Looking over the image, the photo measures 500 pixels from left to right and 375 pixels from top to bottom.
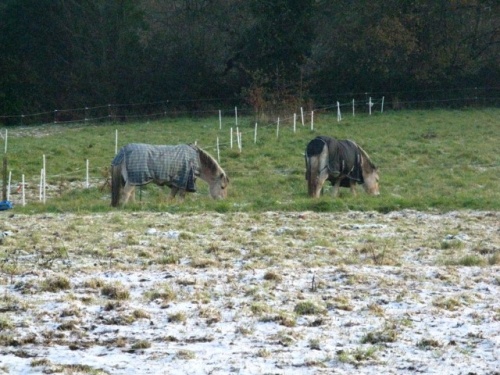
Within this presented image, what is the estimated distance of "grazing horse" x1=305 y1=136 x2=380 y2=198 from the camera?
22.0 m

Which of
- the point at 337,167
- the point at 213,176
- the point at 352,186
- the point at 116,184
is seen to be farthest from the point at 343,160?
the point at 116,184

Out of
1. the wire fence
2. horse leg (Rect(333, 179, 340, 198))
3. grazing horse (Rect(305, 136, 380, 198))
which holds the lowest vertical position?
horse leg (Rect(333, 179, 340, 198))

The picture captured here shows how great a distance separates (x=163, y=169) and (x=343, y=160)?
4106mm

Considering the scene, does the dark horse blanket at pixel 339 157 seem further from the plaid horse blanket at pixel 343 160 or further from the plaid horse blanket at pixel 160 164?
the plaid horse blanket at pixel 160 164

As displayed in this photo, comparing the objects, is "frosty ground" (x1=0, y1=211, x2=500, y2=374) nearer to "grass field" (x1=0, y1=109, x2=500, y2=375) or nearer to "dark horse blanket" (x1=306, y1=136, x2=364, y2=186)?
"grass field" (x1=0, y1=109, x2=500, y2=375)

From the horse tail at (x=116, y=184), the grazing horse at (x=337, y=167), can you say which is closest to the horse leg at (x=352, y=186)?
the grazing horse at (x=337, y=167)

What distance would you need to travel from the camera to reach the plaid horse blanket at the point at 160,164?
67.8 ft

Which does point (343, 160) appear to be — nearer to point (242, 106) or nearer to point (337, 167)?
point (337, 167)

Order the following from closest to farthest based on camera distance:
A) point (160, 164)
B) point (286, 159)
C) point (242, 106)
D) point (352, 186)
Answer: point (160, 164), point (352, 186), point (286, 159), point (242, 106)

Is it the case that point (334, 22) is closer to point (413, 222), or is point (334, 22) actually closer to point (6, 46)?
point (6, 46)

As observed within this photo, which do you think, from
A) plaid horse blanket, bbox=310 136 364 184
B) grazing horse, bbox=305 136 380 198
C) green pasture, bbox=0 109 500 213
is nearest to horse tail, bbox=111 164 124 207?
green pasture, bbox=0 109 500 213

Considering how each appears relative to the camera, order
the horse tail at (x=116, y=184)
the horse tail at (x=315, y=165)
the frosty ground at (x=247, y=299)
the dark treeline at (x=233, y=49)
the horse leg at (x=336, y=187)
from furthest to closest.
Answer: the dark treeline at (x=233, y=49) → the horse leg at (x=336, y=187) → the horse tail at (x=315, y=165) → the horse tail at (x=116, y=184) → the frosty ground at (x=247, y=299)

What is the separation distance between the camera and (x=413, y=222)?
1725 cm

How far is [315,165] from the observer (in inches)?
864
